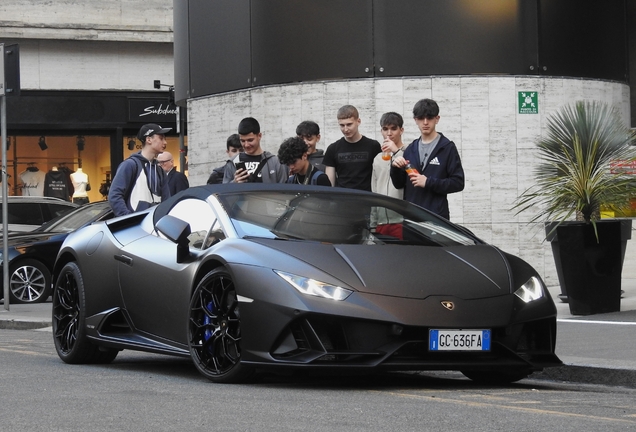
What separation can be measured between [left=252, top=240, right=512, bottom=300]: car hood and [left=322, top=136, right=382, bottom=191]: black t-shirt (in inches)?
123

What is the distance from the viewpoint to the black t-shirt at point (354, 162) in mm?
11383

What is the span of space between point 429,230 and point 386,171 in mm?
2333

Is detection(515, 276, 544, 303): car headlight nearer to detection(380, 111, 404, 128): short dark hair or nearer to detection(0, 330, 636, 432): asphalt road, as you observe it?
detection(0, 330, 636, 432): asphalt road

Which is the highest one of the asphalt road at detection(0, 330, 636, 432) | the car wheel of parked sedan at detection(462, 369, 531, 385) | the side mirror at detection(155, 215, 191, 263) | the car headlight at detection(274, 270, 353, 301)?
the side mirror at detection(155, 215, 191, 263)

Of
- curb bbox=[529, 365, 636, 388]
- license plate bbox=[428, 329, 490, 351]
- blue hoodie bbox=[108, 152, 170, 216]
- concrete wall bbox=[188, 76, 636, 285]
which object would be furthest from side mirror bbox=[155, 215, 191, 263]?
concrete wall bbox=[188, 76, 636, 285]

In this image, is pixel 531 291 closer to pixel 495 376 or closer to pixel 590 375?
pixel 495 376

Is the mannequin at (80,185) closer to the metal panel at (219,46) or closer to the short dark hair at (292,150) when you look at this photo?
the metal panel at (219,46)

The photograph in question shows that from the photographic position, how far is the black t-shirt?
11.4 meters

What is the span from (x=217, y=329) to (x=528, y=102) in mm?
10585

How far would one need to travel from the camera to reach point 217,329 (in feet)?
26.4

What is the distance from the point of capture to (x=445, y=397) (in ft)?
24.1

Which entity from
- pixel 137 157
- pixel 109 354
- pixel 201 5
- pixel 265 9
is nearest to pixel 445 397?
pixel 109 354

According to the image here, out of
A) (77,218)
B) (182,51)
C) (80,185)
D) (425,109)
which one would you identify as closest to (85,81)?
(80,185)

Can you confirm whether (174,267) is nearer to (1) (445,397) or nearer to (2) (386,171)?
(1) (445,397)
